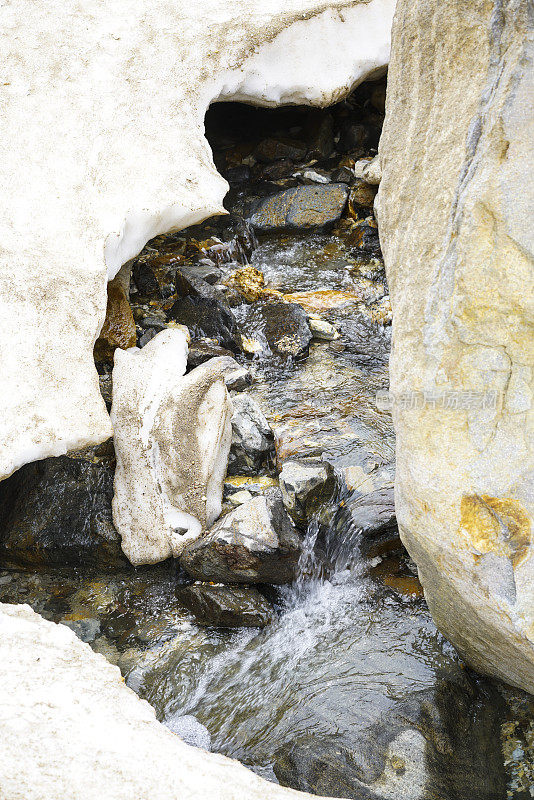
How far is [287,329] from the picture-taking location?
212 inches

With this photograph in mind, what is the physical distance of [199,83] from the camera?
535 centimetres

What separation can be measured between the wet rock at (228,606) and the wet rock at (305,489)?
48cm

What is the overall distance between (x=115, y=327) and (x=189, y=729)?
3.00m

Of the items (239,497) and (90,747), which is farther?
(239,497)

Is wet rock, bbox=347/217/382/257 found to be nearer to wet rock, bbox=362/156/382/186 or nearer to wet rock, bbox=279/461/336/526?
wet rock, bbox=362/156/382/186

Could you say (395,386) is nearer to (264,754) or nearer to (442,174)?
(442,174)

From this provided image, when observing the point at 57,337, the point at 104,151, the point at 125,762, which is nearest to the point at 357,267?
the point at 104,151

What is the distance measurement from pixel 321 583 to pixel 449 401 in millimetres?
1810

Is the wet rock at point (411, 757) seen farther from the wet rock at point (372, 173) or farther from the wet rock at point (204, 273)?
the wet rock at point (372, 173)

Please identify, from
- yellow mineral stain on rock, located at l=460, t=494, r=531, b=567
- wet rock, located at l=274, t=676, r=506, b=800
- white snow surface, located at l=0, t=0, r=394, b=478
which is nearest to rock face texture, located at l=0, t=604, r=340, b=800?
wet rock, located at l=274, t=676, r=506, b=800

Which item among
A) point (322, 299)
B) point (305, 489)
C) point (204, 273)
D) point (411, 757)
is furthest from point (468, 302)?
point (204, 273)

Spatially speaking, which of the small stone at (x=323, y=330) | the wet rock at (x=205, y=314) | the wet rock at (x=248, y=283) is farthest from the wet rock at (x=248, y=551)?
the wet rock at (x=248, y=283)

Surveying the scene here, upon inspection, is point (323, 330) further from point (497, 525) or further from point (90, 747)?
point (90, 747)

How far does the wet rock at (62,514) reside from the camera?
391 centimetres
